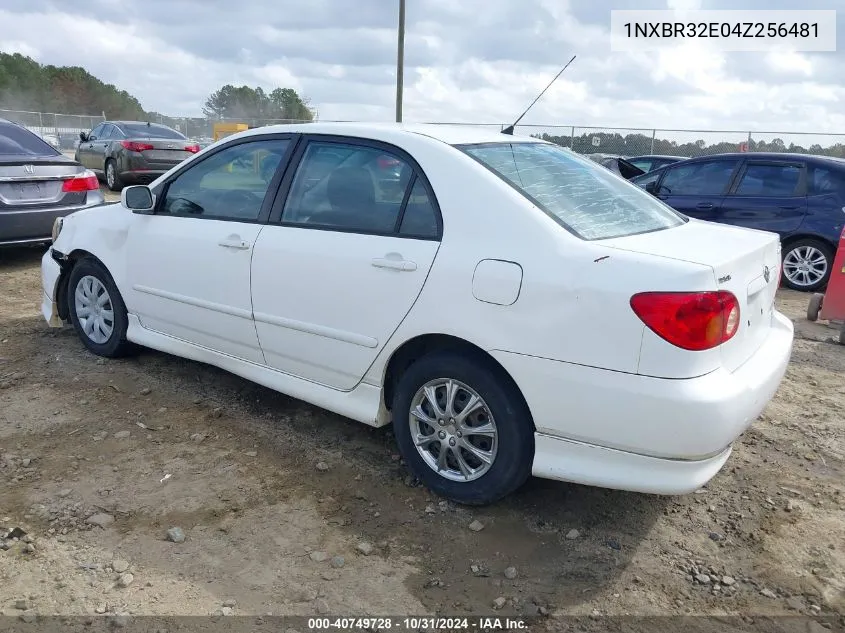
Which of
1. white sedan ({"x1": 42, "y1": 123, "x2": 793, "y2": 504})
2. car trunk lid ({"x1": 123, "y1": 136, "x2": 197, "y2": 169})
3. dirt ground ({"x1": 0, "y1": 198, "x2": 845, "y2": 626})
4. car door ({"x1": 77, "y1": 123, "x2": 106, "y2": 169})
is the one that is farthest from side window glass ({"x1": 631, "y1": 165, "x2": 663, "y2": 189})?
car door ({"x1": 77, "y1": 123, "x2": 106, "y2": 169})

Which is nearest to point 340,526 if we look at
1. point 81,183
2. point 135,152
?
point 81,183

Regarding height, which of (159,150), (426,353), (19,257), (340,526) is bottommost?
(340,526)

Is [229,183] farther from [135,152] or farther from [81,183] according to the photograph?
[135,152]

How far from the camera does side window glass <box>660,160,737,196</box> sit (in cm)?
848

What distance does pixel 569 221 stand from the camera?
2.94 m

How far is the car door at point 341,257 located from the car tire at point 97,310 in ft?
4.84

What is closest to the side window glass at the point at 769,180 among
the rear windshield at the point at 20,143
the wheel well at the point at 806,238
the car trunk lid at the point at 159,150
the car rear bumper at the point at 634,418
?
the wheel well at the point at 806,238

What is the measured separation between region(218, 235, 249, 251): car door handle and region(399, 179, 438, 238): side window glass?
38.9 inches

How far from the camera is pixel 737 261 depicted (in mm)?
2770

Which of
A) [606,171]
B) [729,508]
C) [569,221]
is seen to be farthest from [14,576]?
[606,171]

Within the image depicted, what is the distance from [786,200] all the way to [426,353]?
6.55 metres

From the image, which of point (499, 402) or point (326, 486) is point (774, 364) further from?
point (326, 486)

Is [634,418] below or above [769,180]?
below

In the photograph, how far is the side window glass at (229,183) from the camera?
152 inches
